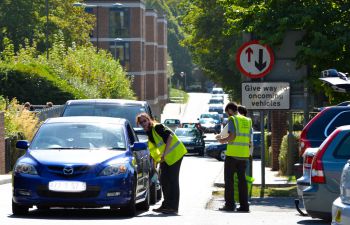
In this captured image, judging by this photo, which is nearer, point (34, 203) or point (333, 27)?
point (34, 203)

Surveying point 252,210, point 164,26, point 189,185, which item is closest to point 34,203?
point 252,210

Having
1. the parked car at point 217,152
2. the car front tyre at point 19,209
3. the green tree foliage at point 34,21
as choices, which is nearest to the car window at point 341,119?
the car front tyre at point 19,209

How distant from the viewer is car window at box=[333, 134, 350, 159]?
15.0 meters

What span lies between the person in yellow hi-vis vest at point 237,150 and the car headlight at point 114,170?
8.51 feet

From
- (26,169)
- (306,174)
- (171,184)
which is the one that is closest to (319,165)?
(306,174)

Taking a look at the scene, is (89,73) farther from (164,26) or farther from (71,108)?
(164,26)

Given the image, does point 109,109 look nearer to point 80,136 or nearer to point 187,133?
point 80,136

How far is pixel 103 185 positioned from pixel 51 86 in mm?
40994

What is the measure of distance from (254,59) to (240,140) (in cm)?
494

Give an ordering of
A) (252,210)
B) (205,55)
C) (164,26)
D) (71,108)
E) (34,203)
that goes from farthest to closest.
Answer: (164,26) → (205,55) → (71,108) → (252,210) → (34,203)

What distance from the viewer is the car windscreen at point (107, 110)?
74.0 ft

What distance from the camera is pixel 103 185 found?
53.5 feet

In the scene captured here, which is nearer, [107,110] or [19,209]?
[19,209]

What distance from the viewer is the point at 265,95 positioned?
23.6 metres
